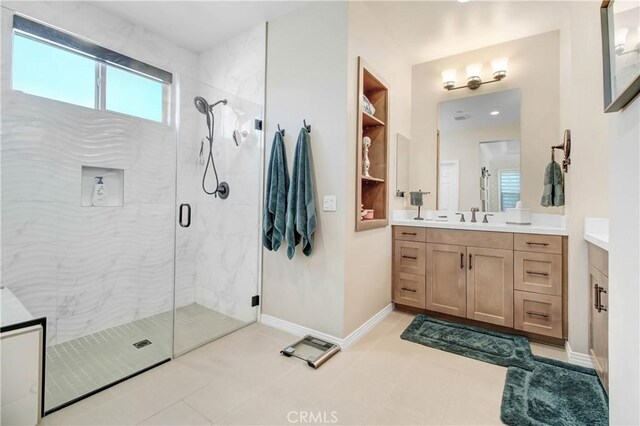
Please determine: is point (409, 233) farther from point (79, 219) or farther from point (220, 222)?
point (79, 219)

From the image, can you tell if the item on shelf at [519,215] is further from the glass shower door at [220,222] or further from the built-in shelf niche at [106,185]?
the built-in shelf niche at [106,185]

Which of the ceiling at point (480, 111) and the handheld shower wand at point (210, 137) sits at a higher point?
the ceiling at point (480, 111)

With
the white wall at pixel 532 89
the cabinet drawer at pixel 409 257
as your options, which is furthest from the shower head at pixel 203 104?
the white wall at pixel 532 89

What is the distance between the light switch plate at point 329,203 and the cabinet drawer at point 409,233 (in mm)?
993

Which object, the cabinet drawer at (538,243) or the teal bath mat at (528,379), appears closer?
the teal bath mat at (528,379)

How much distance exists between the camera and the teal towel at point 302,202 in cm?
220

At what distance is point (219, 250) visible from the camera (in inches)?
111

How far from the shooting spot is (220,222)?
2758 millimetres

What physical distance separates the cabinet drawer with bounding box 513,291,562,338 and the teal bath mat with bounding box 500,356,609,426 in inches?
13.1

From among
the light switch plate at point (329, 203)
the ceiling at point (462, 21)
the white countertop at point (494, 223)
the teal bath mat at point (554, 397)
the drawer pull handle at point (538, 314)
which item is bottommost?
the teal bath mat at point (554, 397)

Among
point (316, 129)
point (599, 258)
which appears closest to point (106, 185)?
point (316, 129)

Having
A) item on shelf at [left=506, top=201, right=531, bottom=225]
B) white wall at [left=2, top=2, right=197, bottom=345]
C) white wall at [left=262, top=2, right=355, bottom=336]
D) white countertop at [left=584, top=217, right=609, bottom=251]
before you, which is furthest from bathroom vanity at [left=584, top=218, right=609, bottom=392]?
white wall at [left=2, top=2, right=197, bottom=345]

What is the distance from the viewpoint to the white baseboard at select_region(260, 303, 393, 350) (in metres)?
2.19

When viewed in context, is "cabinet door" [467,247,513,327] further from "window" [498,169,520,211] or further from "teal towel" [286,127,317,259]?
"teal towel" [286,127,317,259]
